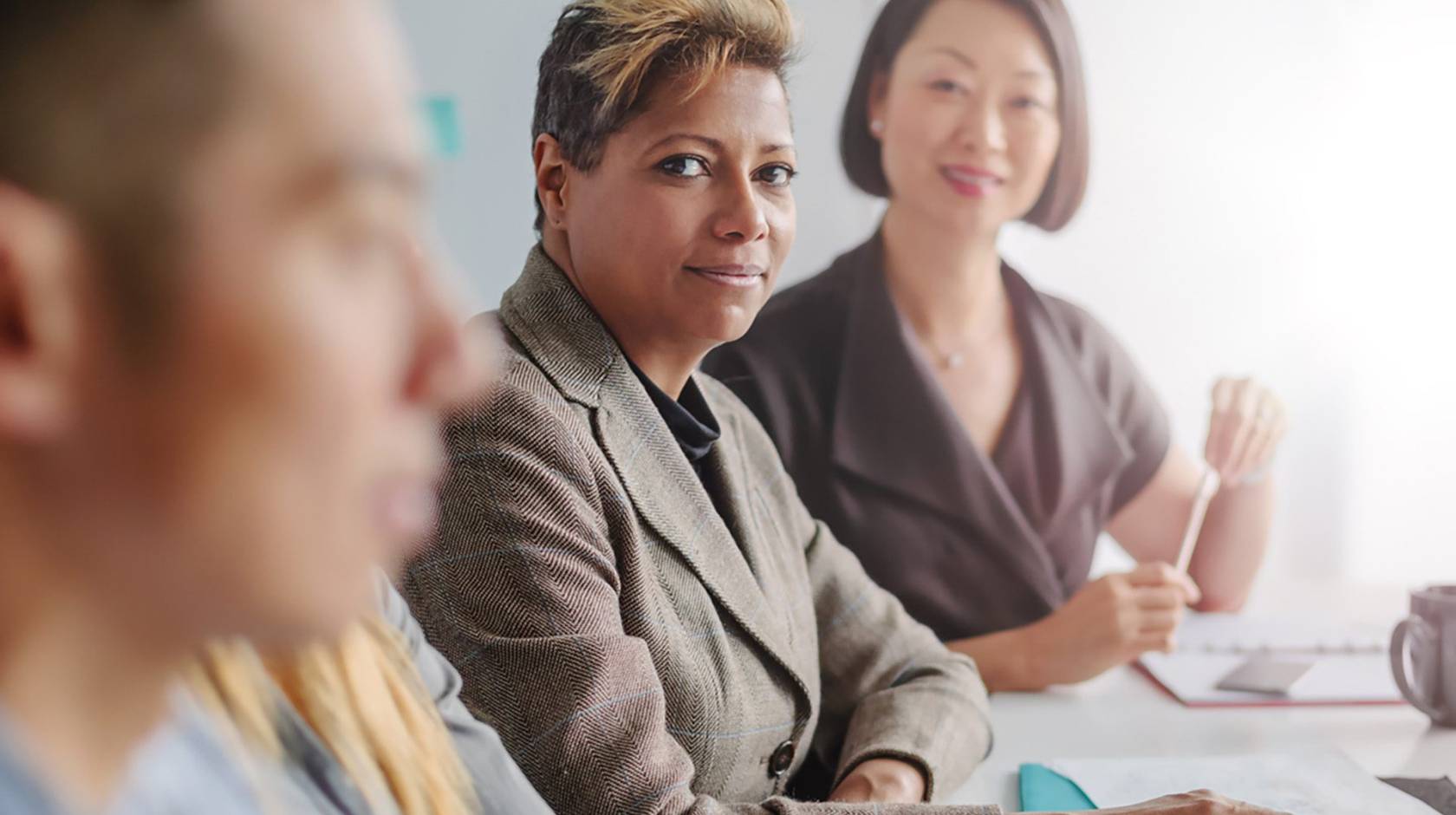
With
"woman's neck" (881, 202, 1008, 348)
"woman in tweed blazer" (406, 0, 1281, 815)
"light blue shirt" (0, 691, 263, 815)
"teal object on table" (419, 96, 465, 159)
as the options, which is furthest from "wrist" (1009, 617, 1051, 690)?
"light blue shirt" (0, 691, 263, 815)

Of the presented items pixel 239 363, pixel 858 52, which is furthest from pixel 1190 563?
pixel 239 363

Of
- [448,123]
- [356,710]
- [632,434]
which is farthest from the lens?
[448,123]

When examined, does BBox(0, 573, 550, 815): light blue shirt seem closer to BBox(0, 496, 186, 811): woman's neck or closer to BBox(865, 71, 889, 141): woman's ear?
BBox(0, 496, 186, 811): woman's neck

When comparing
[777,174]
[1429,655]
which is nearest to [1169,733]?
[1429,655]

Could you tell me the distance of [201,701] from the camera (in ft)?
1.31

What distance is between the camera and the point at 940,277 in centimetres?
166

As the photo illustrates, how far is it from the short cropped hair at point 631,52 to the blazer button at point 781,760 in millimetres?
531

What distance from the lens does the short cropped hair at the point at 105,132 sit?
236 millimetres

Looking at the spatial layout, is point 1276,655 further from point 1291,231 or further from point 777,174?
point 777,174

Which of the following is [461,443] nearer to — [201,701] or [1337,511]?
[201,701]

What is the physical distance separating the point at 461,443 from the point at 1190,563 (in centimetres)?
117

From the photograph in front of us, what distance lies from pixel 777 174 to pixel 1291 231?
95 centimetres

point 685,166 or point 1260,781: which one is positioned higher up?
point 685,166

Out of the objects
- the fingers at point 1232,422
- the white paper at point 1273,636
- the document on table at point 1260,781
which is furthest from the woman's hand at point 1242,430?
the document on table at point 1260,781
